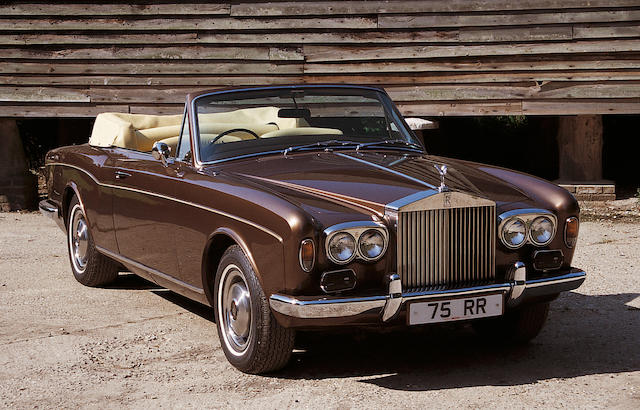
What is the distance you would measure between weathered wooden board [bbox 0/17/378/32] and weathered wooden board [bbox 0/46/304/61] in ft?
0.78

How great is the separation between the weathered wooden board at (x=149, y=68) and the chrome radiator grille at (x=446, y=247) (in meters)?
7.19

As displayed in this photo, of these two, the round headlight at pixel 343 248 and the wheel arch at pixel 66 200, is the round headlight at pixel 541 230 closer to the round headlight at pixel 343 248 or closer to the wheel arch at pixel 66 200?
the round headlight at pixel 343 248

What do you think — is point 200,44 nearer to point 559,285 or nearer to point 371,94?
point 371,94

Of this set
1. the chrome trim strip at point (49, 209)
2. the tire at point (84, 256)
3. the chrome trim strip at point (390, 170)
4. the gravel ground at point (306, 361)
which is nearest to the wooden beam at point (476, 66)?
the chrome trim strip at point (49, 209)

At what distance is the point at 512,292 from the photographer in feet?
15.2

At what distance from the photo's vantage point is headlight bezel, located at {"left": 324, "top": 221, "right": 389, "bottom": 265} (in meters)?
4.36

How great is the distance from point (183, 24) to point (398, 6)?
2510 millimetres

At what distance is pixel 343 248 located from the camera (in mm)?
4395

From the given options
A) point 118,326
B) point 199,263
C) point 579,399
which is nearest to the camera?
point 579,399

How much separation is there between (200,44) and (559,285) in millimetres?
7739

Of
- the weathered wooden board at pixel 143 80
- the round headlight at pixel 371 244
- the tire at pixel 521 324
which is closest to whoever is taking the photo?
the round headlight at pixel 371 244

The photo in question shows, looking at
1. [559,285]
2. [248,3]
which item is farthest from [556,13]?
[559,285]

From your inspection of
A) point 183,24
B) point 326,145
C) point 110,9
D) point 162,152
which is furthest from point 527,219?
point 110,9

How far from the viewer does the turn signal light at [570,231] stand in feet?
16.2
